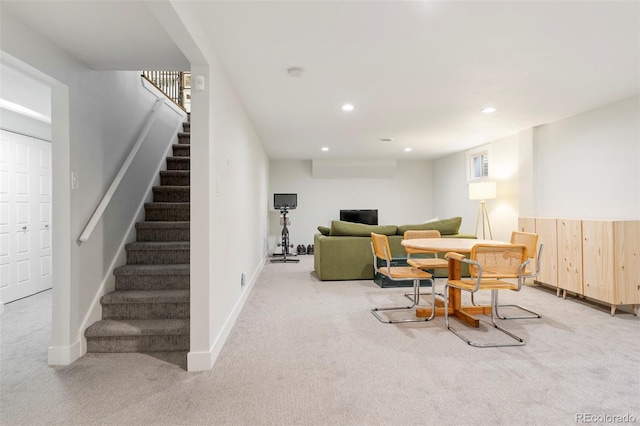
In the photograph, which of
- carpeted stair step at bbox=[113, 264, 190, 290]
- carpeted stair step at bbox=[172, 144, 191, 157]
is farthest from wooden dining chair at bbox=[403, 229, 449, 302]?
carpeted stair step at bbox=[172, 144, 191, 157]

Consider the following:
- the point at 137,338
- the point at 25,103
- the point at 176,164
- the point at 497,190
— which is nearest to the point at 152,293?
the point at 137,338

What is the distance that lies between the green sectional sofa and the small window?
2.01m

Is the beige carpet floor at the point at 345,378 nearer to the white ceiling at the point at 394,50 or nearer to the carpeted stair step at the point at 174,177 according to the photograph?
the carpeted stair step at the point at 174,177

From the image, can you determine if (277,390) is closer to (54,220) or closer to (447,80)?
(54,220)

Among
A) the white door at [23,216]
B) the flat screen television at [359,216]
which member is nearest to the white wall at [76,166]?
the white door at [23,216]

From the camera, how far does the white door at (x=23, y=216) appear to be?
4090 millimetres

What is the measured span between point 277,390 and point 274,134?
4329 mm

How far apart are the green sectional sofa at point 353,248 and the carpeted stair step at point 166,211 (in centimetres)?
213

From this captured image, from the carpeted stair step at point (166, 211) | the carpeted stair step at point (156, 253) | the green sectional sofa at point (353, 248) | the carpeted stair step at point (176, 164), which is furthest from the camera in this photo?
the green sectional sofa at point (353, 248)

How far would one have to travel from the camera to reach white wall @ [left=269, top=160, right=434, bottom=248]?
8602 millimetres

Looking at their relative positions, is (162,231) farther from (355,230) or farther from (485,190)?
(485,190)

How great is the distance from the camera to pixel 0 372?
2.33 meters

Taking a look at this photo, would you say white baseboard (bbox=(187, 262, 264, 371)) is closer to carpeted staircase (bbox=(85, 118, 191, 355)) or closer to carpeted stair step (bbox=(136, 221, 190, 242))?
carpeted staircase (bbox=(85, 118, 191, 355))

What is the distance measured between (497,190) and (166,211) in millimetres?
5377
